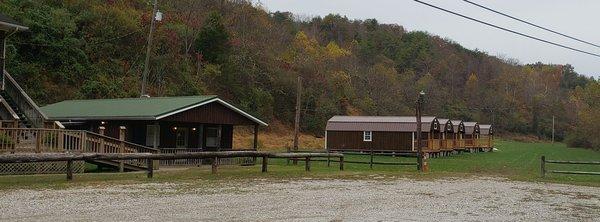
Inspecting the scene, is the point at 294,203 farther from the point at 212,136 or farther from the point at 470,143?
the point at 470,143

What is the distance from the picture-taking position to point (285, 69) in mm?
73000

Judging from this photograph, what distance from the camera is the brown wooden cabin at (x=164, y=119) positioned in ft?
92.3

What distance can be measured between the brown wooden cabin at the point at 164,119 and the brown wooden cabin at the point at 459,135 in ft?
99.6

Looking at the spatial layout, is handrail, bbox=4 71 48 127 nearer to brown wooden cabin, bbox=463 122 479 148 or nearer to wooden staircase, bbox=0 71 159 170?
wooden staircase, bbox=0 71 159 170

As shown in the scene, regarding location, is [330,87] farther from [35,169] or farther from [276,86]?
[35,169]

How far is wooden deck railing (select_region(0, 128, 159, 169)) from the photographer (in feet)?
65.6

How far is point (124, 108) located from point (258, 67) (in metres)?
38.6

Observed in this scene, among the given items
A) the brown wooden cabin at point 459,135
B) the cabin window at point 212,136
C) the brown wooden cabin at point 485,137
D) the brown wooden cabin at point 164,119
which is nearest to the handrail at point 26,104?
the brown wooden cabin at point 164,119

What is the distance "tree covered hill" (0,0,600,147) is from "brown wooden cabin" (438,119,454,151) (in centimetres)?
1823

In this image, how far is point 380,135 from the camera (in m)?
48.4

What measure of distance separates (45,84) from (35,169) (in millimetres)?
25346

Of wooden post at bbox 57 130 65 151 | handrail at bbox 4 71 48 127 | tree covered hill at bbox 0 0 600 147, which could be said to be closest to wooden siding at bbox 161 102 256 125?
handrail at bbox 4 71 48 127

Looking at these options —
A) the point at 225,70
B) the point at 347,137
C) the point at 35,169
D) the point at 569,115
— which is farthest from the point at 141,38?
the point at 569,115

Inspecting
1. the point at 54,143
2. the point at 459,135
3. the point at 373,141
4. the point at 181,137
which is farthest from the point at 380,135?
the point at 54,143
